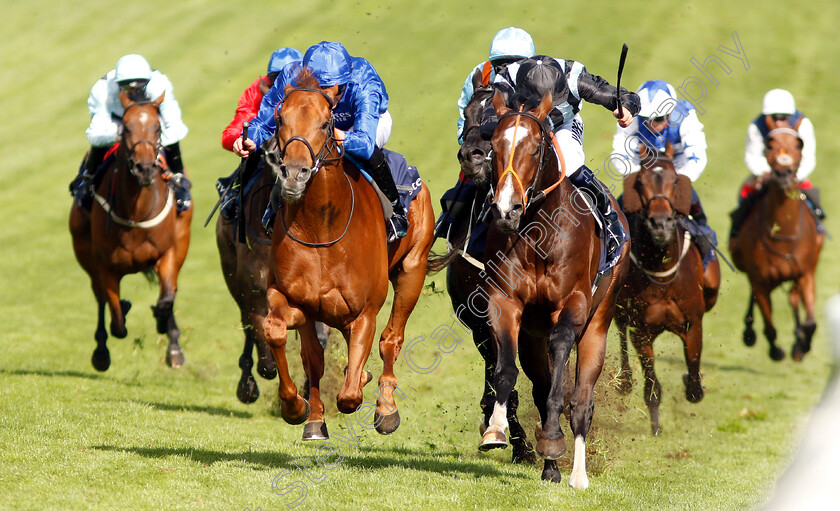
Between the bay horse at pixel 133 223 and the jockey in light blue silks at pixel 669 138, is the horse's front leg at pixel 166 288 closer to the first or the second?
the bay horse at pixel 133 223

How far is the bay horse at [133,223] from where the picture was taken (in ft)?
28.5

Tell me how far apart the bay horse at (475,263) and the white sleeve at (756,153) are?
235 inches

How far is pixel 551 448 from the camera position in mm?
5590

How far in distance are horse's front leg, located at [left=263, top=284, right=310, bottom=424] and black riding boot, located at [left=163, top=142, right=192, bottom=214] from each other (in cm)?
443

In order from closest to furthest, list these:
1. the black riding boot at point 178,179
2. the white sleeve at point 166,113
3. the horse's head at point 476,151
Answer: the horse's head at point 476,151, the white sleeve at point 166,113, the black riding boot at point 178,179

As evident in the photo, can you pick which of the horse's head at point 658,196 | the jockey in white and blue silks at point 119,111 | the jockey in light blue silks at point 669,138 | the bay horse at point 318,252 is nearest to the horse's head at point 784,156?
the jockey in light blue silks at point 669,138

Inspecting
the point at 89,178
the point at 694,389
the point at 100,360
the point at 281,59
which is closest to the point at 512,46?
the point at 281,59

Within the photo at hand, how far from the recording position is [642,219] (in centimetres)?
806

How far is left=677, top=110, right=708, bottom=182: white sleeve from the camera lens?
28.0 ft

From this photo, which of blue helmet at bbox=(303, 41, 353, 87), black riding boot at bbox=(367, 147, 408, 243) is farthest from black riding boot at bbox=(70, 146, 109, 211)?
blue helmet at bbox=(303, 41, 353, 87)

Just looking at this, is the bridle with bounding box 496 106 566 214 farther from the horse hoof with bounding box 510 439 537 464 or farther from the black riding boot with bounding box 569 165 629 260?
the horse hoof with bounding box 510 439 537 464

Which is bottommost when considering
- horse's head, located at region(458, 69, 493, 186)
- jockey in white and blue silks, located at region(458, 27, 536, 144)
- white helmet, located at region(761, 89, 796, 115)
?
horse's head, located at region(458, 69, 493, 186)

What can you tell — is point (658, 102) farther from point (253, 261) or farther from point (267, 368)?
point (267, 368)

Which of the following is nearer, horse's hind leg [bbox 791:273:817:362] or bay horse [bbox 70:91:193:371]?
bay horse [bbox 70:91:193:371]
